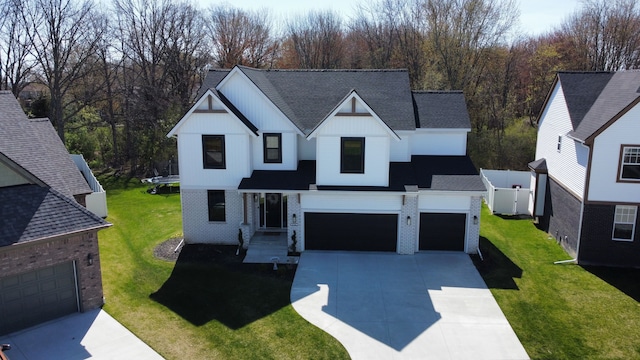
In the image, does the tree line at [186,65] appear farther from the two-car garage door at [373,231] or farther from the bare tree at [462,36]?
the two-car garage door at [373,231]

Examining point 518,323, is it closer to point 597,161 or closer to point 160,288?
point 597,161

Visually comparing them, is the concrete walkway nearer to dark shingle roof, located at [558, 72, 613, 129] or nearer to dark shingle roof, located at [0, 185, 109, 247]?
dark shingle roof, located at [0, 185, 109, 247]

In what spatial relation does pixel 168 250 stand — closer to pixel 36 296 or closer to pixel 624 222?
pixel 36 296

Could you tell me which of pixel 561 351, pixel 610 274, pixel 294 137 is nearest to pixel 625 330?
pixel 561 351

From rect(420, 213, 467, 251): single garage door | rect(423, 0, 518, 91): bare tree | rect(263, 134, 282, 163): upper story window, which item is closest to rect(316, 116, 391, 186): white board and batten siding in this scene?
rect(263, 134, 282, 163): upper story window

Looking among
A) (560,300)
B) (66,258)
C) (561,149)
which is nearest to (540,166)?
(561,149)

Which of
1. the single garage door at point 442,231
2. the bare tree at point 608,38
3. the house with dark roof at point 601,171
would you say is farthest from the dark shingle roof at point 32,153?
the bare tree at point 608,38
